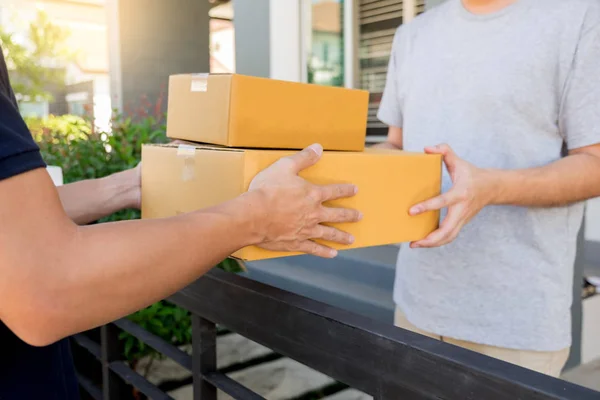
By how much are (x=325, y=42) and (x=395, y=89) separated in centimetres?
322

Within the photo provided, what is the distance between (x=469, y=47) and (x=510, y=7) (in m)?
0.13

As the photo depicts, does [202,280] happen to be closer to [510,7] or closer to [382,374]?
[382,374]

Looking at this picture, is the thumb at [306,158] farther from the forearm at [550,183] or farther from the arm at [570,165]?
the forearm at [550,183]

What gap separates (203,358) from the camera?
120 cm

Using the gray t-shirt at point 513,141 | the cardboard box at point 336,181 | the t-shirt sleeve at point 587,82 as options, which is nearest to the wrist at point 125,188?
the cardboard box at point 336,181

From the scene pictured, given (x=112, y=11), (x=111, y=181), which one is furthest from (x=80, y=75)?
(x=111, y=181)

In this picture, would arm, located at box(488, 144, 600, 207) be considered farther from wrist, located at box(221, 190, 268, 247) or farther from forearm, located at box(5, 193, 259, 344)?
forearm, located at box(5, 193, 259, 344)

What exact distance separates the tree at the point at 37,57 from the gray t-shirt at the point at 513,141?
14207 mm

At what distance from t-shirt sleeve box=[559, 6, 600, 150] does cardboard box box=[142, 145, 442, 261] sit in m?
0.38

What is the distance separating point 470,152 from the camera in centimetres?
142

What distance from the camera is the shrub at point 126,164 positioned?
2.43 meters

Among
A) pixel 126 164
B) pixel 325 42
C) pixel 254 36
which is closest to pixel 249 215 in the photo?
pixel 126 164

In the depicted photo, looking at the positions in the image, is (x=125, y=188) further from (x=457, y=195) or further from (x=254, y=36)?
(x=254, y=36)

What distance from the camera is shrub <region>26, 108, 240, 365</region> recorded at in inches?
95.7
